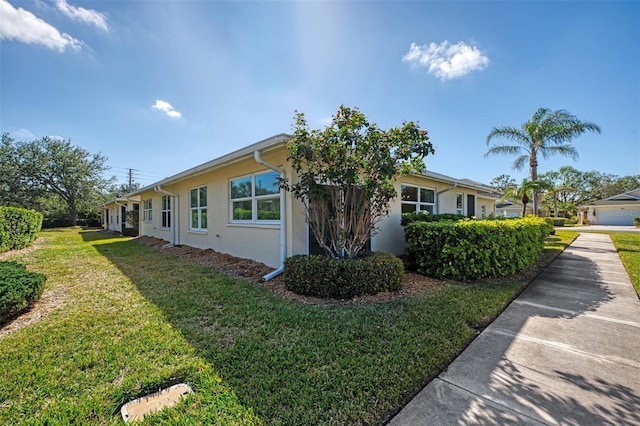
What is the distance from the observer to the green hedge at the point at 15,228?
34.0 feet

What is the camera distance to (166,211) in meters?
13.6

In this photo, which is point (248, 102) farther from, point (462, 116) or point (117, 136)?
point (117, 136)

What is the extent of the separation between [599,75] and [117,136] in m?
23.3

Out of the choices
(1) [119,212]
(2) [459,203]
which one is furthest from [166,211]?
(1) [119,212]

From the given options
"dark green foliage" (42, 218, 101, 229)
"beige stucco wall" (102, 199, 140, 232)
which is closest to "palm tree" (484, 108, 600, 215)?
"beige stucco wall" (102, 199, 140, 232)

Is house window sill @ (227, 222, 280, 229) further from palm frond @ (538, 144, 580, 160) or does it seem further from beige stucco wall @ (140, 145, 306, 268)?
palm frond @ (538, 144, 580, 160)

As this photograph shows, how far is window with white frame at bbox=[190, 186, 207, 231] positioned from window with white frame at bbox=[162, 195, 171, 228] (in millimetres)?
3224

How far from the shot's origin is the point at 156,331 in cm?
354

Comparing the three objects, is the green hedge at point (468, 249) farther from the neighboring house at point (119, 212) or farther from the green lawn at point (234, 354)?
the neighboring house at point (119, 212)

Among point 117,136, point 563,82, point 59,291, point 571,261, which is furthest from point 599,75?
point 117,136

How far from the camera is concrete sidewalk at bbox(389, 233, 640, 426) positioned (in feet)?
7.02

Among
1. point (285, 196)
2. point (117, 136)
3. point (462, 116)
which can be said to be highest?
point (117, 136)

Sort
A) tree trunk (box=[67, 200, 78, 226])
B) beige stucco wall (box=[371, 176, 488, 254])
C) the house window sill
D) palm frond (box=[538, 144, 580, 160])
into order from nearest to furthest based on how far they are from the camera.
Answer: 1. the house window sill
2. beige stucco wall (box=[371, 176, 488, 254])
3. palm frond (box=[538, 144, 580, 160])
4. tree trunk (box=[67, 200, 78, 226])

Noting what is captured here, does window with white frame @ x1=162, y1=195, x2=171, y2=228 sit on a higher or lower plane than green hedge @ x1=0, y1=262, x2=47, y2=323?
higher
